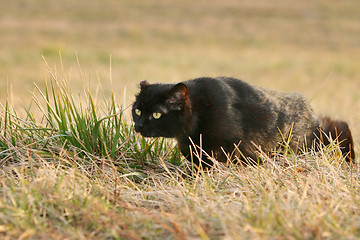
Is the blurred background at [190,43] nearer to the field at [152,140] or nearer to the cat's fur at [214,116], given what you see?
the field at [152,140]

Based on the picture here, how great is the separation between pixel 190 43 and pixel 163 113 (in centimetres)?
2122

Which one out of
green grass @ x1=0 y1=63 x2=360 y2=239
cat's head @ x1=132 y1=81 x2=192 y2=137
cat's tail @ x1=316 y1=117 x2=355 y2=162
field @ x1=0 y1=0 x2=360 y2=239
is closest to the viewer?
green grass @ x1=0 y1=63 x2=360 y2=239

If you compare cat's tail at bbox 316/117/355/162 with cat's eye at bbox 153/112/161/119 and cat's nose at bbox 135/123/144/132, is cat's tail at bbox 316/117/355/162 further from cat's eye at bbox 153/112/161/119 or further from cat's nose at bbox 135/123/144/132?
cat's nose at bbox 135/123/144/132

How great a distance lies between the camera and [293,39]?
25.7 meters

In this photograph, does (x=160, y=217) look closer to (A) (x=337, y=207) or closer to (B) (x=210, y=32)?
(A) (x=337, y=207)

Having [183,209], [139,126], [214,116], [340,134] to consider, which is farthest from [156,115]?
[340,134]

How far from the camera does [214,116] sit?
3049 mm

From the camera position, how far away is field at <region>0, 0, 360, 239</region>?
6.80 feet

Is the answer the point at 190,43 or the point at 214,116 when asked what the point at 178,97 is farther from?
the point at 190,43

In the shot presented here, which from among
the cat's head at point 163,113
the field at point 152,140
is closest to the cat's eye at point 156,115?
the cat's head at point 163,113

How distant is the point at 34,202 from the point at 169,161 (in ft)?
4.66

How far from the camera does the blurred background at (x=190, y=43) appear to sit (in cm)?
1225

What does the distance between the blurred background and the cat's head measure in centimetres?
309

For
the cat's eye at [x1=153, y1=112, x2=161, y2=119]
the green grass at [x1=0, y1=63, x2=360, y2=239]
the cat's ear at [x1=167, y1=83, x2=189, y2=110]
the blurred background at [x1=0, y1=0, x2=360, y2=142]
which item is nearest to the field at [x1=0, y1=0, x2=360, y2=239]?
the green grass at [x1=0, y1=63, x2=360, y2=239]
